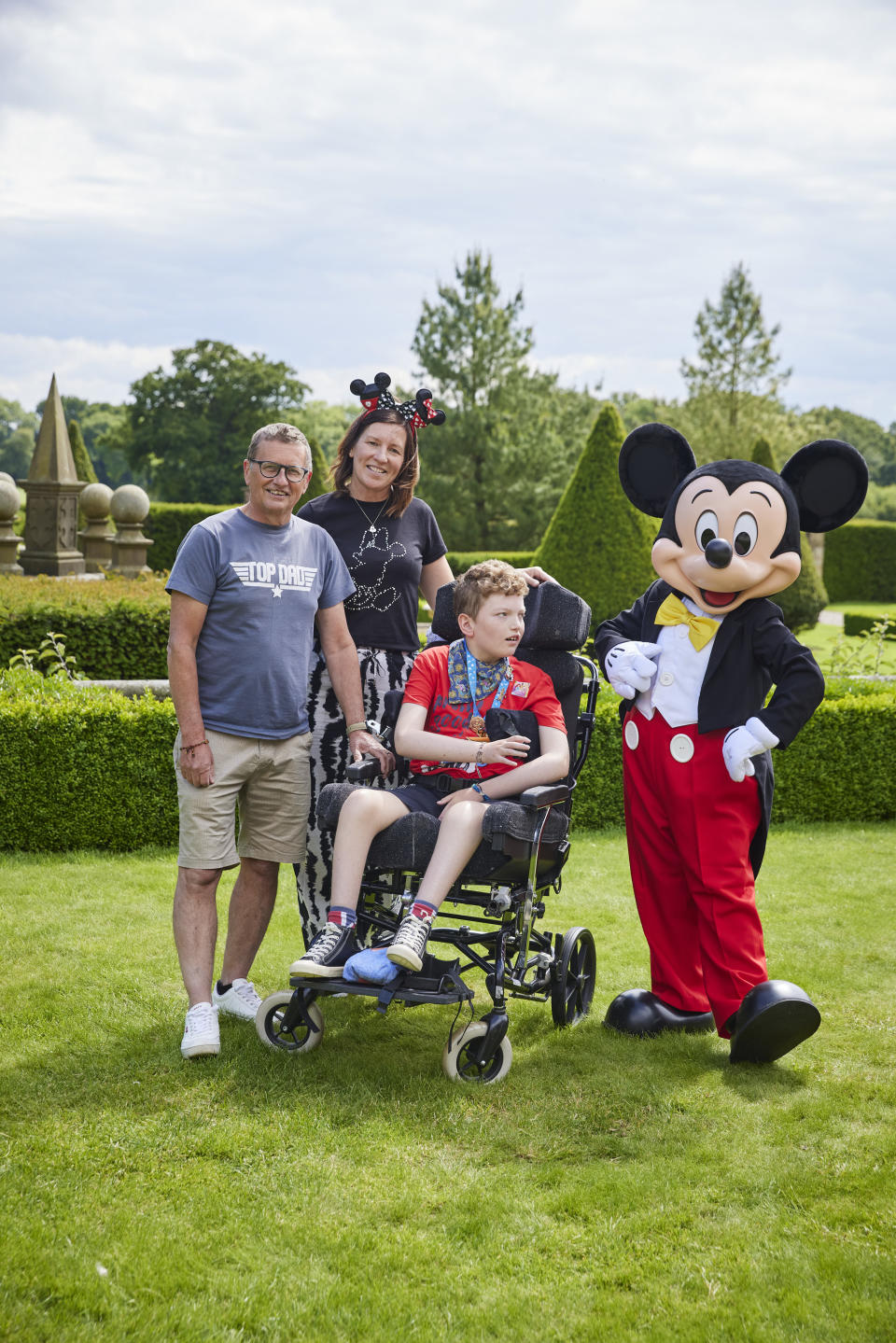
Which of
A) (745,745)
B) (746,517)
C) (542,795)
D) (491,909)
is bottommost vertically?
(491,909)

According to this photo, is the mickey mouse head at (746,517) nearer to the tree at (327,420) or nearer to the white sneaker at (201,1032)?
the white sneaker at (201,1032)

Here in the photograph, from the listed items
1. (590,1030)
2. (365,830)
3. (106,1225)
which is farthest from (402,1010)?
(106,1225)

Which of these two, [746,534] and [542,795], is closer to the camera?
[542,795]

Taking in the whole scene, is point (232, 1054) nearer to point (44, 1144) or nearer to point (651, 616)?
point (44, 1144)

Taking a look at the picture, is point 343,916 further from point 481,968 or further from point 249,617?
point 249,617

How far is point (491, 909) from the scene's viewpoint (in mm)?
3416

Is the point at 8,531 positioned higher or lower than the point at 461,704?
higher

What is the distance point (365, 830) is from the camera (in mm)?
3402

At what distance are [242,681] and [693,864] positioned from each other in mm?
1478

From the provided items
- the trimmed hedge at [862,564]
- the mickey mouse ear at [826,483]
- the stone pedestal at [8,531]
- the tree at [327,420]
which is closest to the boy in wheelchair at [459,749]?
the mickey mouse ear at [826,483]

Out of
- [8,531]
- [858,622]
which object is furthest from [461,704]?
[858,622]

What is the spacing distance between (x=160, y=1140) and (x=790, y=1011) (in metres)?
1.73

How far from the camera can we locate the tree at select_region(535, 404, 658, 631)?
37.8 ft

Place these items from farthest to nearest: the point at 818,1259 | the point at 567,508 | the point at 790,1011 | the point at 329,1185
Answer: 1. the point at 567,508
2. the point at 790,1011
3. the point at 329,1185
4. the point at 818,1259
